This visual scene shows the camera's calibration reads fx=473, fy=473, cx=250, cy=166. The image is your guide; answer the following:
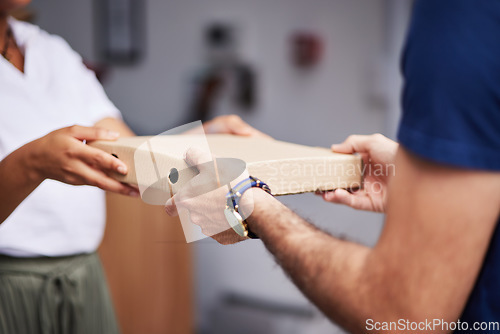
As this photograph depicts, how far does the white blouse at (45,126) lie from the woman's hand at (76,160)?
0.15 m

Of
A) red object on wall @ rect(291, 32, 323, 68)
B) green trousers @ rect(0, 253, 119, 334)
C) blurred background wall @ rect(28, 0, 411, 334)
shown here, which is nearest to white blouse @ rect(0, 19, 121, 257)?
green trousers @ rect(0, 253, 119, 334)

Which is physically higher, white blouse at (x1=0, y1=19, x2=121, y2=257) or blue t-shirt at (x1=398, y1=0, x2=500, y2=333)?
blue t-shirt at (x1=398, y1=0, x2=500, y2=333)

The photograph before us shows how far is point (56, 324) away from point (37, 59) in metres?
0.50

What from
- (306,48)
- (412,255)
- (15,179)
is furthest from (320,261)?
(306,48)

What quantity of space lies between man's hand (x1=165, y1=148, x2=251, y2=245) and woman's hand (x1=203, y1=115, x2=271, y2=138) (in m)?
0.30

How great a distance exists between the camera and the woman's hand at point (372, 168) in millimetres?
719

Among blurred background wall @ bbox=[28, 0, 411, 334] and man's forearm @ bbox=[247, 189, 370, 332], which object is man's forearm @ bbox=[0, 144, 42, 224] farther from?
blurred background wall @ bbox=[28, 0, 411, 334]

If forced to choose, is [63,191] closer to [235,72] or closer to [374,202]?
[374,202]

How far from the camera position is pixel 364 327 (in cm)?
48

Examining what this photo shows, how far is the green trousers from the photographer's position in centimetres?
85

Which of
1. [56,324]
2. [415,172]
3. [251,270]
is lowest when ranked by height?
[251,270]

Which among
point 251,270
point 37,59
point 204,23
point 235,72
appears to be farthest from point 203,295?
point 37,59

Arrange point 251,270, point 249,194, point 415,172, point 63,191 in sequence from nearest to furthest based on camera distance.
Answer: point 415,172
point 249,194
point 63,191
point 251,270

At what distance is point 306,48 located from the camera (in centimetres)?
216
